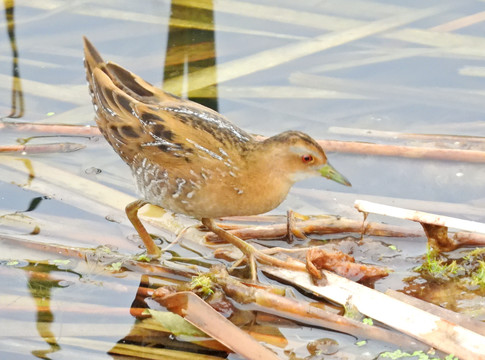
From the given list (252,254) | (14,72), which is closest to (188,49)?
(14,72)

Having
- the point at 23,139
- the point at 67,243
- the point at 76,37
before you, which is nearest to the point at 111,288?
the point at 67,243

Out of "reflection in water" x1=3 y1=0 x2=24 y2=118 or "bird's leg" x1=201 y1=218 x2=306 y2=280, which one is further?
"reflection in water" x1=3 y1=0 x2=24 y2=118

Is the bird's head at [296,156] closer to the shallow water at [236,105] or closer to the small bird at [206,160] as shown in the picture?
the small bird at [206,160]

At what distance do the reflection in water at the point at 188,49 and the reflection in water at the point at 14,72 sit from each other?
3.62 ft

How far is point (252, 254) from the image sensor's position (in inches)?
169

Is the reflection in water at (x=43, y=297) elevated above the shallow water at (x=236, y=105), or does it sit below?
below

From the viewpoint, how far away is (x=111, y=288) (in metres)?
4.25

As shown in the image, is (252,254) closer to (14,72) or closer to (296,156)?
(296,156)

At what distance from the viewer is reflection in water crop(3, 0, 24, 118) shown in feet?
20.0

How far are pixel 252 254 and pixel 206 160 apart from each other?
551 millimetres

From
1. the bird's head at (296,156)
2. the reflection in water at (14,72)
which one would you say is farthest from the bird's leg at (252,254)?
the reflection in water at (14,72)

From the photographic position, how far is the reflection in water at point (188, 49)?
6332mm

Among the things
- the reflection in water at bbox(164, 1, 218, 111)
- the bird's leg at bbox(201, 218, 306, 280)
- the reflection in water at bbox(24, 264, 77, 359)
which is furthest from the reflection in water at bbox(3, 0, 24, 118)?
the bird's leg at bbox(201, 218, 306, 280)

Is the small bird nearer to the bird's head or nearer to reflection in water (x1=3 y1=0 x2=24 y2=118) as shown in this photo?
the bird's head
